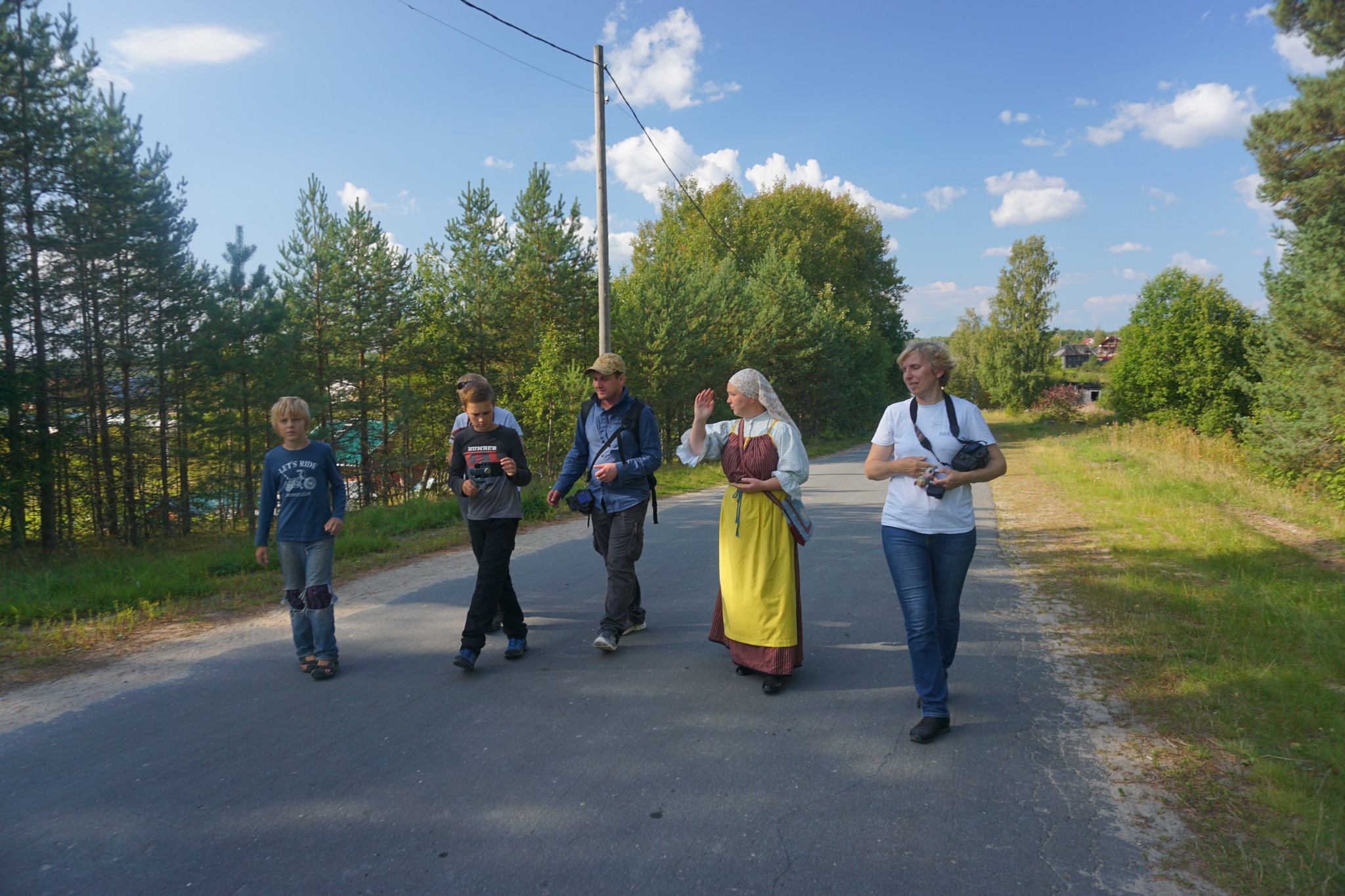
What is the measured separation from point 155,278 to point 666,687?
1794 cm

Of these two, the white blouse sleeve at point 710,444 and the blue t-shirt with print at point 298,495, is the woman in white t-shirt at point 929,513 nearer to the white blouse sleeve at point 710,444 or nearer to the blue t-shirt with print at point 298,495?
the white blouse sleeve at point 710,444

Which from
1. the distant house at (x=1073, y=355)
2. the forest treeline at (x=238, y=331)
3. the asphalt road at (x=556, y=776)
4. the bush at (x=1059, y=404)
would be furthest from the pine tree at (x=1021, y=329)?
the distant house at (x=1073, y=355)

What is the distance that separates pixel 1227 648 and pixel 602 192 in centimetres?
1184

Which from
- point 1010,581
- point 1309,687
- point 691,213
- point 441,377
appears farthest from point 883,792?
point 691,213

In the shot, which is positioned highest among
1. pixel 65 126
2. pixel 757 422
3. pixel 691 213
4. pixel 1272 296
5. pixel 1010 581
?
pixel 691 213

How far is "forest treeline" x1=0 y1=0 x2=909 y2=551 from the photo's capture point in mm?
14016

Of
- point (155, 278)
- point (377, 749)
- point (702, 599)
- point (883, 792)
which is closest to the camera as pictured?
point (883, 792)

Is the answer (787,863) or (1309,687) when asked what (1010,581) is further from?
(787,863)

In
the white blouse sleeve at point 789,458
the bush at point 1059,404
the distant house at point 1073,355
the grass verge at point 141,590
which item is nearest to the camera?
the white blouse sleeve at point 789,458

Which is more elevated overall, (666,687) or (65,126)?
(65,126)

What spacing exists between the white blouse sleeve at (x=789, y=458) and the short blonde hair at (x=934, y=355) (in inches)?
31.2

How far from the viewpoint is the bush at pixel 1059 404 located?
5147 centimetres

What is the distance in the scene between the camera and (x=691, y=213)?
51.4 m

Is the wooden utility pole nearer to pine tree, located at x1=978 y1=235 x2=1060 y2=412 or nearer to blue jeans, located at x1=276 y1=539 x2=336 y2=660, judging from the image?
blue jeans, located at x1=276 y1=539 x2=336 y2=660
